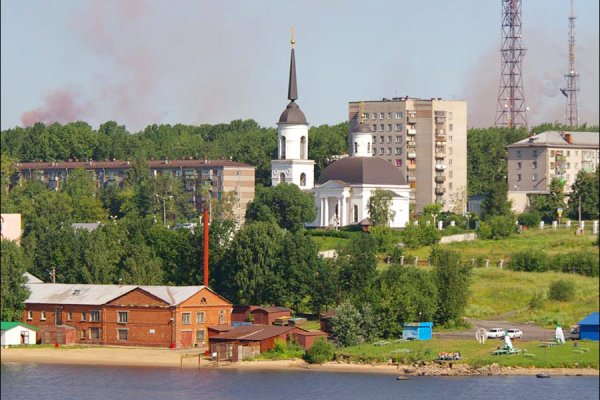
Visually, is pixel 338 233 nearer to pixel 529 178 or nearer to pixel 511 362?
pixel 529 178

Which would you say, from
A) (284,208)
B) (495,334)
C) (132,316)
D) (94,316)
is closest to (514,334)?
(495,334)

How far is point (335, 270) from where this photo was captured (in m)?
55.6

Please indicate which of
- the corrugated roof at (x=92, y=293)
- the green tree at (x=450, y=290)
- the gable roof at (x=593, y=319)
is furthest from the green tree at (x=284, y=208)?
the gable roof at (x=593, y=319)

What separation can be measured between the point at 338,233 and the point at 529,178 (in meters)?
16.3

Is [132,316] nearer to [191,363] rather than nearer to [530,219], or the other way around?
[191,363]

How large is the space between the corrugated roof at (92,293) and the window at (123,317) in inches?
24.3

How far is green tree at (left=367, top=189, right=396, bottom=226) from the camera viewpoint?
7981cm

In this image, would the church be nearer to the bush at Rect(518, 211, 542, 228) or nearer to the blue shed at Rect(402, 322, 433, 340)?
the bush at Rect(518, 211, 542, 228)

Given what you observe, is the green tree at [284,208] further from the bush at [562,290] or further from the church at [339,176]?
the bush at [562,290]

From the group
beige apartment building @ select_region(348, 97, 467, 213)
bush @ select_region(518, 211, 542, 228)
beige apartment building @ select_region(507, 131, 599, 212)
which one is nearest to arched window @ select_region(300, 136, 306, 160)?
beige apartment building @ select_region(348, 97, 467, 213)

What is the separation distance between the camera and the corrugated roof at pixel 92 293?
51.4 meters

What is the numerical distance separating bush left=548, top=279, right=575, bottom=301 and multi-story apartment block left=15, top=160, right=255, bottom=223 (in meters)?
53.4

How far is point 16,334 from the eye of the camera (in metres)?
49.5

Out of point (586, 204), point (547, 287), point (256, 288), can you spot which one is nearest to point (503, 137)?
point (586, 204)
